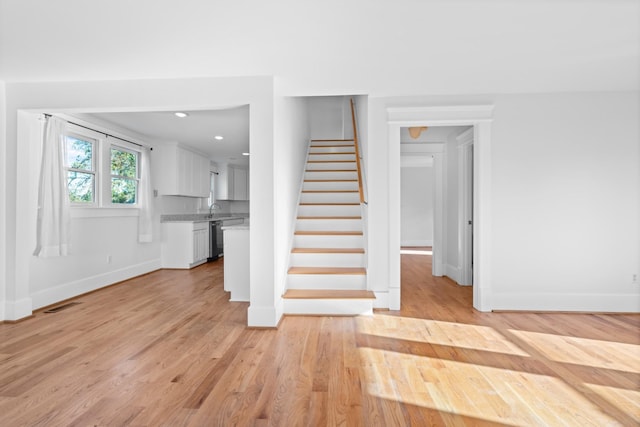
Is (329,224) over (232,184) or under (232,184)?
under

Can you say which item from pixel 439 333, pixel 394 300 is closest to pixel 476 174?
pixel 394 300

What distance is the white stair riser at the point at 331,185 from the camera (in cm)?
560

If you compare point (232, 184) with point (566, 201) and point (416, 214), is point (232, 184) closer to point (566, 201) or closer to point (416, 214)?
point (416, 214)

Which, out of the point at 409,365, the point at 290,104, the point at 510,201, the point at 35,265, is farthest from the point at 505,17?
the point at 35,265

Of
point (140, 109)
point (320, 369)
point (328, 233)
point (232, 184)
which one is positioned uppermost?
point (140, 109)

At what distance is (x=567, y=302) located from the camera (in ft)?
12.6

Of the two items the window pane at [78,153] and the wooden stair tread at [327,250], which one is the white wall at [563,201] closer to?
the wooden stair tread at [327,250]

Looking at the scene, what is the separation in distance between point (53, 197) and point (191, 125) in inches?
80.4

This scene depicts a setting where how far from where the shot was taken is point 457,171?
5.44 meters

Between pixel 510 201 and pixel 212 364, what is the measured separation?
135 inches

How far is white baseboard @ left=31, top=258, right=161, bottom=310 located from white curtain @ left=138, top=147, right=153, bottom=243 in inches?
20.8

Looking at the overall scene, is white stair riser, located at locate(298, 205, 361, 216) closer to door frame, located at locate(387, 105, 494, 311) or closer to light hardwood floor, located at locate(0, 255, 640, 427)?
door frame, located at locate(387, 105, 494, 311)

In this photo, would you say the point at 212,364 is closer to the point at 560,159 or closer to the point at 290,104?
the point at 290,104

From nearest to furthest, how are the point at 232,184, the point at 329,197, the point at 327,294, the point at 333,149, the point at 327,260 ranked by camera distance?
the point at 327,294, the point at 327,260, the point at 329,197, the point at 333,149, the point at 232,184
